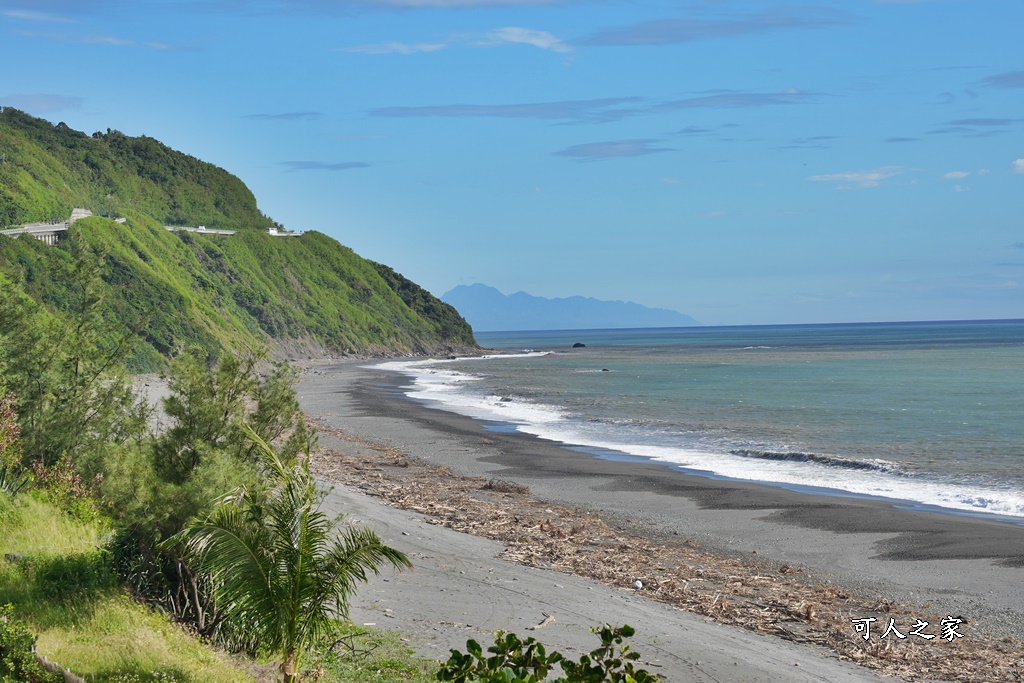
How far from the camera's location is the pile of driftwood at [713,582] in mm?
11922

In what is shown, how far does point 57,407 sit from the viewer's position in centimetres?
1716

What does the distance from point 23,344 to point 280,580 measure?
36.6 ft

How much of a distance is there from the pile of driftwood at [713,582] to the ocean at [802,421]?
7931mm

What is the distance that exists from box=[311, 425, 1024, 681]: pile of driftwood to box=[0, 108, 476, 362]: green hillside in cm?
4340

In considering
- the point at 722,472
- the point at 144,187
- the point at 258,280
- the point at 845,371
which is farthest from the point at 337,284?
the point at 722,472

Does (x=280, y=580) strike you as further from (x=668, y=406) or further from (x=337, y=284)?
(x=337, y=284)

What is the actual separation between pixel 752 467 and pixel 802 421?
13.6 meters

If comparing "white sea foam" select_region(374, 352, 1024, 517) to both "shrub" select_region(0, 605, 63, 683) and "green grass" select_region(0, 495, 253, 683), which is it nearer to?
"green grass" select_region(0, 495, 253, 683)

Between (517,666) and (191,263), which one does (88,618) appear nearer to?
(517,666)

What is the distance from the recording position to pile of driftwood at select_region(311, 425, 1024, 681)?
1192 cm

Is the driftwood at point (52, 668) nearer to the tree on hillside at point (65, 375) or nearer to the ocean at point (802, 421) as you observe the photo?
the tree on hillside at point (65, 375)

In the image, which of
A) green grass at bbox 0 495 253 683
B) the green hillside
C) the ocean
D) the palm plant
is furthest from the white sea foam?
the green hillside

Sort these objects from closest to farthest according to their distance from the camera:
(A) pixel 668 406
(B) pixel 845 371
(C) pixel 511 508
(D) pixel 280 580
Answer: (D) pixel 280 580 → (C) pixel 511 508 → (A) pixel 668 406 → (B) pixel 845 371

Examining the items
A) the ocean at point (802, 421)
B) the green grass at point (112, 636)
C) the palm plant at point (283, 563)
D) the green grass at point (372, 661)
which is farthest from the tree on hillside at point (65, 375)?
the ocean at point (802, 421)
